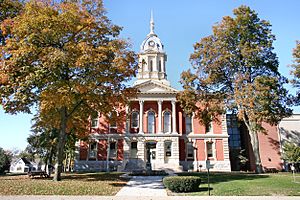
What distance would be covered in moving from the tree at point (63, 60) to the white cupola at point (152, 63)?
77.1 feet

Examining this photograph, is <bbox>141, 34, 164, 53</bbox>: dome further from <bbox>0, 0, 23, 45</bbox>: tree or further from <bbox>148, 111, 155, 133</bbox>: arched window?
<bbox>0, 0, 23, 45</bbox>: tree

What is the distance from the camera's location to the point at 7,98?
1585cm

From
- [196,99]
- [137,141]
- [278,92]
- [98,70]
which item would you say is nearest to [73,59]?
[98,70]

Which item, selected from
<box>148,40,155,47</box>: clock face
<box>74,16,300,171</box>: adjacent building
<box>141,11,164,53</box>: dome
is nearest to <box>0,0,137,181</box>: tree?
<box>74,16,300,171</box>: adjacent building

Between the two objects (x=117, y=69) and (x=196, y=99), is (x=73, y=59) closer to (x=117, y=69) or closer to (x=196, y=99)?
(x=117, y=69)

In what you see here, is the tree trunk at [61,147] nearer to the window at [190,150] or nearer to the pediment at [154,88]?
the pediment at [154,88]

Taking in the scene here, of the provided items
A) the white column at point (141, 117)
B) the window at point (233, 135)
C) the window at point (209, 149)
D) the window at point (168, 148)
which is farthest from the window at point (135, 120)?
the window at point (233, 135)

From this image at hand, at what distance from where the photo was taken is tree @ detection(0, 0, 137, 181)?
15348 mm

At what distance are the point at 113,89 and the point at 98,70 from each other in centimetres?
204

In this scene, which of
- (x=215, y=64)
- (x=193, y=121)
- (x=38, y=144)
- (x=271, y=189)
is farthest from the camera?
(x=193, y=121)

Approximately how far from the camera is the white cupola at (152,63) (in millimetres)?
42688

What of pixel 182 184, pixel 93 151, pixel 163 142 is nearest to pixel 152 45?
pixel 163 142

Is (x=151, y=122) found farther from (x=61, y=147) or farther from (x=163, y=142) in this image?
(x=61, y=147)

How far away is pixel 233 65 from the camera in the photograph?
79.4 ft
